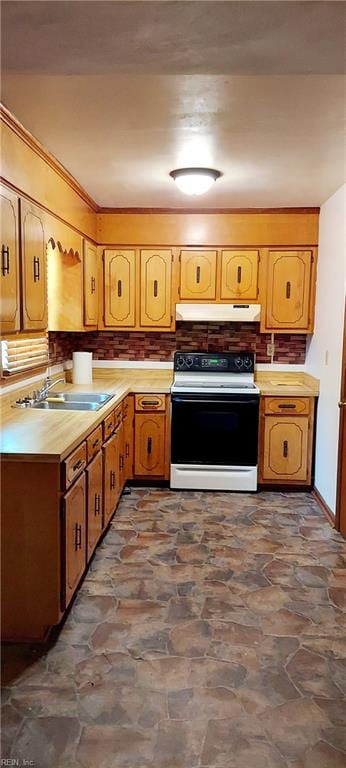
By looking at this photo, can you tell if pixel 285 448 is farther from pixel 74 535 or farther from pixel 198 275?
pixel 74 535

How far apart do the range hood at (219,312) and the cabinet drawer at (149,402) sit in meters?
0.74

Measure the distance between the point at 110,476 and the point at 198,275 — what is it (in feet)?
6.62

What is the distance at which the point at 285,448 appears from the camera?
4.45m

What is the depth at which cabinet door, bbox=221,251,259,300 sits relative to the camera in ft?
15.1

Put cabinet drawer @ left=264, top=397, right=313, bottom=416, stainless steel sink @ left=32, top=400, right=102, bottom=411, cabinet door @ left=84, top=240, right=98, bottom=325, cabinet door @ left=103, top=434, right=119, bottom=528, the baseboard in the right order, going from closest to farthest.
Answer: cabinet door @ left=103, top=434, right=119, bottom=528 → stainless steel sink @ left=32, top=400, right=102, bottom=411 → the baseboard → cabinet door @ left=84, top=240, right=98, bottom=325 → cabinet drawer @ left=264, top=397, right=313, bottom=416

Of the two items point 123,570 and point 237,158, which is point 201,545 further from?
point 237,158

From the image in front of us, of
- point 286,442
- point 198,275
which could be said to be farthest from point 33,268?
point 286,442

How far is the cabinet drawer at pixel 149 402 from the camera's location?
4.44m

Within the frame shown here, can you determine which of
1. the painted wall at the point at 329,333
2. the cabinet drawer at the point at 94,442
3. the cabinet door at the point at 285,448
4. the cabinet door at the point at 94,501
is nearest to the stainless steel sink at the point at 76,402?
the cabinet drawer at the point at 94,442

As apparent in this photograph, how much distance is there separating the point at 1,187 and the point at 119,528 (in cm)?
228

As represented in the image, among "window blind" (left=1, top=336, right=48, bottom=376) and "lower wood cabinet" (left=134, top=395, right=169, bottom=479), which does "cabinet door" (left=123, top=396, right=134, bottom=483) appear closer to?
"lower wood cabinet" (left=134, top=395, right=169, bottom=479)

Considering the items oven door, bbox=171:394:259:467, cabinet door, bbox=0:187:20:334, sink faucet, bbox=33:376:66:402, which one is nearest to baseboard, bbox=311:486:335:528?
oven door, bbox=171:394:259:467

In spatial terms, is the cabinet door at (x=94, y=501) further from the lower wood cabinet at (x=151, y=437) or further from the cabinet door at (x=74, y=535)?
the lower wood cabinet at (x=151, y=437)

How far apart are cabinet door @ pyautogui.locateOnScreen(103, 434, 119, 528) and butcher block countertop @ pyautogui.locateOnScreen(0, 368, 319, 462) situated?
256 millimetres
